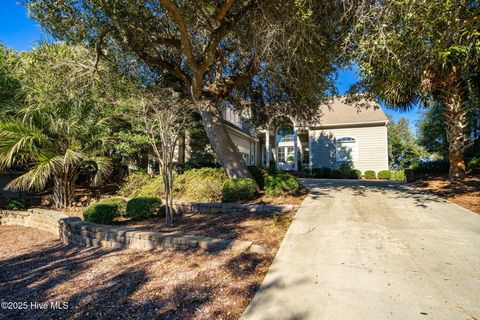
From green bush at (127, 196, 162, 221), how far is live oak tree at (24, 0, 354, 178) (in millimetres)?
2661

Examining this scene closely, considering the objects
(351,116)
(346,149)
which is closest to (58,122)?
(346,149)

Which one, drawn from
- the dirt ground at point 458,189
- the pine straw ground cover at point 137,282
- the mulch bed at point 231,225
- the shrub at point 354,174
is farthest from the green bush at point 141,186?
the shrub at point 354,174

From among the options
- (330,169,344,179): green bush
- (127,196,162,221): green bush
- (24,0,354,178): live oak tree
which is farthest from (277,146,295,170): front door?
(127,196,162,221): green bush

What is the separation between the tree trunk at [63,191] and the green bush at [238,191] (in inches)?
215

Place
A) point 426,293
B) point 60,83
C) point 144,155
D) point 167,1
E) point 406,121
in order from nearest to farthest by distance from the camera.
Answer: point 426,293
point 167,1
point 60,83
point 144,155
point 406,121

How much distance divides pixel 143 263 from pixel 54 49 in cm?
894

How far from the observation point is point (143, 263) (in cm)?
396

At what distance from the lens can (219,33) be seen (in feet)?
22.2

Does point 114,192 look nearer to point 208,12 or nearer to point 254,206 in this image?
point 254,206

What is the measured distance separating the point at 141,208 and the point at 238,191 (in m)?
2.63

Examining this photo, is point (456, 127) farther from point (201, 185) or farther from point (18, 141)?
point (18, 141)

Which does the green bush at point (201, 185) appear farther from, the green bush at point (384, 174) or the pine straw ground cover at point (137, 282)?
the green bush at point (384, 174)

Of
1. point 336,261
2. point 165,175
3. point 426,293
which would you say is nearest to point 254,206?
point 165,175

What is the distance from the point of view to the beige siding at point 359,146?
1680 centimetres
